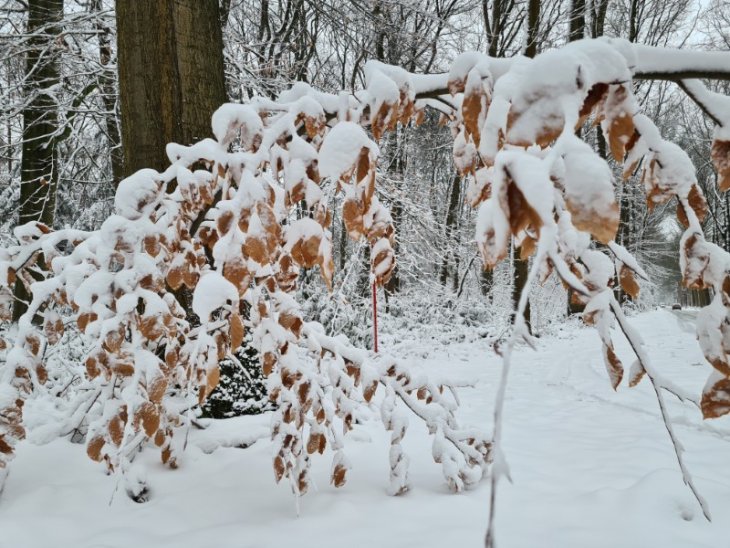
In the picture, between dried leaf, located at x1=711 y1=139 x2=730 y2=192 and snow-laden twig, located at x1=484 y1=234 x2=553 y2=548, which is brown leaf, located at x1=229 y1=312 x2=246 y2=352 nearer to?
snow-laden twig, located at x1=484 y1=234 x2=553 y2=548

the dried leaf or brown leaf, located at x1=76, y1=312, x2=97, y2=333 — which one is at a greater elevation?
the dried leaf

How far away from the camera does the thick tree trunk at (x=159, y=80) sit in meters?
2.04

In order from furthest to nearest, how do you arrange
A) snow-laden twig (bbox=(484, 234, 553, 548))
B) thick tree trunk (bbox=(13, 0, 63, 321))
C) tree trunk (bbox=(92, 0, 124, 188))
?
thick tree trunk (bbox=(13, 0, 63, 321)), tree trunk (bbox=(92, 0, 124, 188)), snow-laden twig (bbox=(484, 234, 553, 548))

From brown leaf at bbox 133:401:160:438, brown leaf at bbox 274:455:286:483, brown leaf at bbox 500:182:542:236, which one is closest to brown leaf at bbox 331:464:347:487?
brown leaf at bbox 274:455:286:483

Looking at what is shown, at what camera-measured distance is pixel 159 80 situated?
2.04 m

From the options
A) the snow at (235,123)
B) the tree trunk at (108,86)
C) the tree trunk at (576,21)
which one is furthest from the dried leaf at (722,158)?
the tree trunk at (576,21)

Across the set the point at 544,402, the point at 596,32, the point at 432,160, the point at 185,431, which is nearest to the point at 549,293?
the point at 432,160

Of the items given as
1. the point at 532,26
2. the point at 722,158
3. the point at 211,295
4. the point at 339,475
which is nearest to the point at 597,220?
the point at 722,158

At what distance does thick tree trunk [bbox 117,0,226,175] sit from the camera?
2043mm

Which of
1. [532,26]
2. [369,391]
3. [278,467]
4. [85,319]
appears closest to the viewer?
[85,319]

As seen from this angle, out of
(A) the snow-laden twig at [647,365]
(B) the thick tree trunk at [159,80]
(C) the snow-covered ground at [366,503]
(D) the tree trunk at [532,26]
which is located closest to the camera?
(A) the snow-laden twig at [647,365]

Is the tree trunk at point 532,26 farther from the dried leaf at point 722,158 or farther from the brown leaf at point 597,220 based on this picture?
the brown leaf at point 597,220

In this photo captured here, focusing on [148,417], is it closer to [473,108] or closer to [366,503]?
[366,503]

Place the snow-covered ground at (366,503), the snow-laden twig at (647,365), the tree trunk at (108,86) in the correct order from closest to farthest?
the snow-laden twig at (647,365), the snow-covered ground at (366,503), the tree trunk at (108,86)
